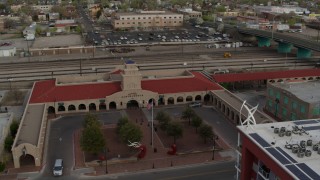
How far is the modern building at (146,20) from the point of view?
5664 inches

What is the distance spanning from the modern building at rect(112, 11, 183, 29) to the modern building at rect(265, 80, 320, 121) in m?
93.9

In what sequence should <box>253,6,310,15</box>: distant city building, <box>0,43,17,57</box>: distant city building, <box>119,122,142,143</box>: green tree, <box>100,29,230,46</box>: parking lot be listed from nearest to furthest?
<box>119,122,142,143</box>: green tree, <box>0,43,17,57</box>: distant city building, <box>100,29,230,46</box>: parking lot, <box>253,6,310,15</box>: distant city building

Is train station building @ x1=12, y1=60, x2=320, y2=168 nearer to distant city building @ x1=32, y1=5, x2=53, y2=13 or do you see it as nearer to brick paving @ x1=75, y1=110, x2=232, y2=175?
brick paving @ x1=75, y1=110, x2=232, y2=175

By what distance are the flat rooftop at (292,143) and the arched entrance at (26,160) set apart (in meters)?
24.0

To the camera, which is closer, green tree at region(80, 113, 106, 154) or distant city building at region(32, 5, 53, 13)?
green tree at region(80, 113, 106, 154)

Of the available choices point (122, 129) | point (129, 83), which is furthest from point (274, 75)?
point (122, 129)

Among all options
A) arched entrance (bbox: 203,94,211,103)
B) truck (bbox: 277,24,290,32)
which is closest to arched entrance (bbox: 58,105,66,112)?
arched entrance (bbox: 203,94,211,103)

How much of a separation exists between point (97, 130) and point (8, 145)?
35.6 feet

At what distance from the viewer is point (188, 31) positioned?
13575 centimetres

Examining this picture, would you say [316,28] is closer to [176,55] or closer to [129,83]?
[176,55]

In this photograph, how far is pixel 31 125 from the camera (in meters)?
47.7

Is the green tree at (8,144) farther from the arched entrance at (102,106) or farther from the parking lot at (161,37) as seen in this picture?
the parking lot at (161,37)

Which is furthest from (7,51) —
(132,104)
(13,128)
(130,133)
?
(130,133)

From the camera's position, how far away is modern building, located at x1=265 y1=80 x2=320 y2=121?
49.4 m
